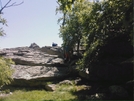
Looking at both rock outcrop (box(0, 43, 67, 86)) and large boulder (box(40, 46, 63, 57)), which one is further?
large boulder (box(40, 46, 63, 57))

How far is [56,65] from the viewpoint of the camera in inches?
1165

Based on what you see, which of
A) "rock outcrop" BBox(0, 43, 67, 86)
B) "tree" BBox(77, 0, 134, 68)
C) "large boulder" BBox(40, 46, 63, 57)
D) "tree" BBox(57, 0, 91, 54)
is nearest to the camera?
"tree" BBox(77, 0, 134, 68)

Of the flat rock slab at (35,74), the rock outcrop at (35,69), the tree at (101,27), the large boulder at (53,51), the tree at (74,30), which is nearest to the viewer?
the tree at (101,27)

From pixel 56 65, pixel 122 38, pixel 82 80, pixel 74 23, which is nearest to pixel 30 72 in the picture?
pixel 56 65

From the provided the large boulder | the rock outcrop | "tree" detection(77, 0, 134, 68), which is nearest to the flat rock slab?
the rock outcrop

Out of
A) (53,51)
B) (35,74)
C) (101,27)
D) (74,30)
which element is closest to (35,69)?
(35,74)

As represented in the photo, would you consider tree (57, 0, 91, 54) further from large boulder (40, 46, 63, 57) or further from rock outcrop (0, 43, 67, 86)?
large boulder (40, 46, 63, 57)

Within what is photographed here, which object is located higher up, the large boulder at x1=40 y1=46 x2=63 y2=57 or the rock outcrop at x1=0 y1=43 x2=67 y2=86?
the large boulder at x1=40 y1=46 x2=63 y2=57

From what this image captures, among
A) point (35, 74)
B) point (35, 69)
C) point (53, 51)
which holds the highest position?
point (53, 51)

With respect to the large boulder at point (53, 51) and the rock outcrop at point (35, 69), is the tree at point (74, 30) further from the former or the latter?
the large boulder at point (53, 51)

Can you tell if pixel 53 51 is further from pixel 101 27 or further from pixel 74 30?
pixel 101 27

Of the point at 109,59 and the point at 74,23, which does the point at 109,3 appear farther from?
the point at 74,23

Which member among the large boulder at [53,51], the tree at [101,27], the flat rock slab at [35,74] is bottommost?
the flat rock slab at [35,74]

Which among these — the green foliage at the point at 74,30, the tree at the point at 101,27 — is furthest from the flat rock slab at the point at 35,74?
the tree at the point at 101,27
